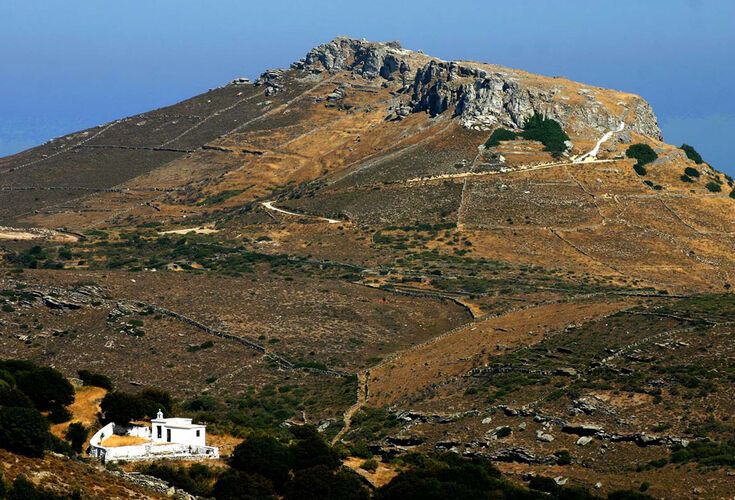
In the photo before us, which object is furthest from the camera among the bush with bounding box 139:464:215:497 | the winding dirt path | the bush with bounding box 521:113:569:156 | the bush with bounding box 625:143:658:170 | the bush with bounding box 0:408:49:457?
the bush with bounding box 521:113:569:156

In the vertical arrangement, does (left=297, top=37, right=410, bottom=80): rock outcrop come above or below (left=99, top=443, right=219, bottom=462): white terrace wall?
above

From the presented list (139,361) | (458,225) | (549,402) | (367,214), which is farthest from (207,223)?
(549,402)

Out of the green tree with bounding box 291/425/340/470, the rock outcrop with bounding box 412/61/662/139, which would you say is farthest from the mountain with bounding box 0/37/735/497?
the green tree with bounding box 291/425/340/470

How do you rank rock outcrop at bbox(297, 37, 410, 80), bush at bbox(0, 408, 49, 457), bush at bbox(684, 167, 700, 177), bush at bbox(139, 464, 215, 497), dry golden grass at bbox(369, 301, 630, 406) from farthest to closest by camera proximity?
rock outcrop at bbox(297, 37, 410, 80), bush at bbox(684, 167, 700, 177), dry golden grass at bbox(369, 301, 630, 406), bush at bbox(139, 464, 215, 497), bush at bbox(0, 408, 49, 457)

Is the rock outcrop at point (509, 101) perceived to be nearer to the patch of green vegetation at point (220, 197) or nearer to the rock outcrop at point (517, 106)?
the rock outcrop at point (517, 106)

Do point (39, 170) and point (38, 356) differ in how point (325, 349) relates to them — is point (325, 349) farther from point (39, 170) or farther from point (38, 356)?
point (39, 170)

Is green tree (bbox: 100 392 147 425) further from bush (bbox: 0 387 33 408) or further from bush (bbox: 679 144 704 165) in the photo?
bush (bbox: 679 144 704 165)
